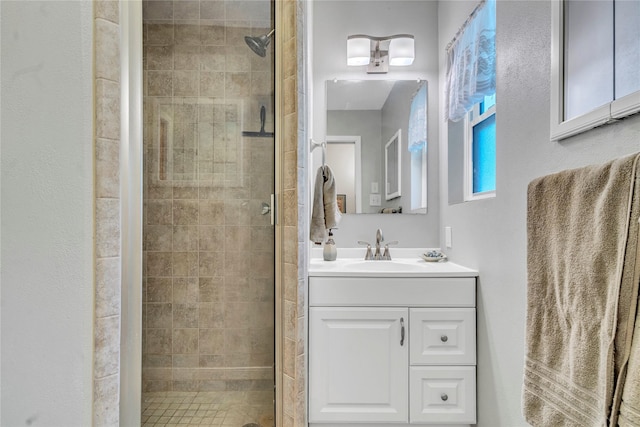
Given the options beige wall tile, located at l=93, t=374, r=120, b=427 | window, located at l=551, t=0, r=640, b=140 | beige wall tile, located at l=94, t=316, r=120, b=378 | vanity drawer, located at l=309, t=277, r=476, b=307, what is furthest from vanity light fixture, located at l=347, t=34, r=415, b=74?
beige wall tile, located at l=93, t=374, r=120, b=427

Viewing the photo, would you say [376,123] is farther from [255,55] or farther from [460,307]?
[460,307]

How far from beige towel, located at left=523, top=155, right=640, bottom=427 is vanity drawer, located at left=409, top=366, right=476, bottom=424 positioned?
0.70 metres

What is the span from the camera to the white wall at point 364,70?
6.89 feet

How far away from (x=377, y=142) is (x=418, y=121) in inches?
11.3

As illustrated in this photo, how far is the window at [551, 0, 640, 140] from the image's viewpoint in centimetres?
70

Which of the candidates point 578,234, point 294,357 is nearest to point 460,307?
point 294,357

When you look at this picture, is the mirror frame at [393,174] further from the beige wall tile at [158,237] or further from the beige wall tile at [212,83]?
the beige wall tile at [158,237]

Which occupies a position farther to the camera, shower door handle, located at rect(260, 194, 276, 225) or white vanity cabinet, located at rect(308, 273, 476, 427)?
white vanity cabinet, located at rect(308, 273, 476, 427)

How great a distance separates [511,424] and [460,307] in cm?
45

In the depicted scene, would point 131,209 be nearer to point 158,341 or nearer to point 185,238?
point 185,238

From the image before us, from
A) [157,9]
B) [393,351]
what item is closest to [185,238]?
[157,9]

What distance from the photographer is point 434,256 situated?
192 cm

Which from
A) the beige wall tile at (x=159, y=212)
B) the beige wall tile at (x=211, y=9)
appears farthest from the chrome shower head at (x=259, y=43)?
the beige wall tile at (x=159, y=212)

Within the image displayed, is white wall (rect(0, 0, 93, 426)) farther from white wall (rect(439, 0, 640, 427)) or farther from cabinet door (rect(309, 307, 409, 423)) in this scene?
white wall (rect(439, 0, 640, 427))
